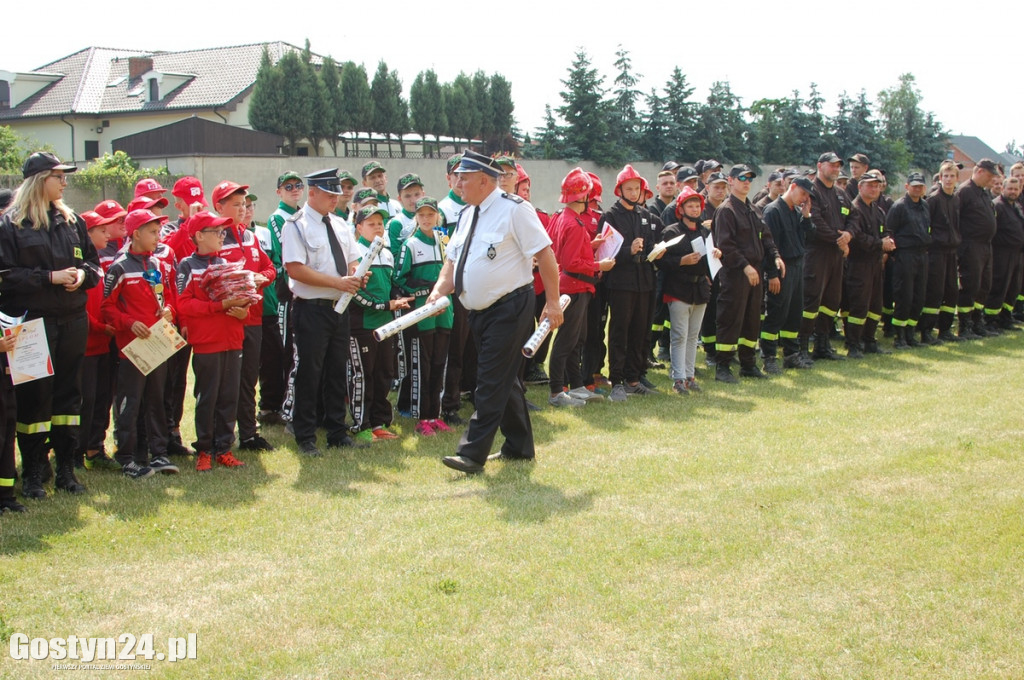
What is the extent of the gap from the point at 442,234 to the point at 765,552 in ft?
15.4

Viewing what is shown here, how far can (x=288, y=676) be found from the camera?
3.88 m

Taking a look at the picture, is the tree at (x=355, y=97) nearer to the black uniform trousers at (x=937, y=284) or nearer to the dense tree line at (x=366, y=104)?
the dense tree line at (x=366, y=104)

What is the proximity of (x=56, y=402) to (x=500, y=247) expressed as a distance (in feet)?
11.0

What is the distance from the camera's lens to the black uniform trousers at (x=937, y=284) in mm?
13773

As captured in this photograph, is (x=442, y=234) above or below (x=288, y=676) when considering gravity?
above

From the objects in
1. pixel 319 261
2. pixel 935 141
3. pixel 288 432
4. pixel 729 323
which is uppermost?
pixel 935 141

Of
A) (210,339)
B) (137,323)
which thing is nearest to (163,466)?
(210,339)

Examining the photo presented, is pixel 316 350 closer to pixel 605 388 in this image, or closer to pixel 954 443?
pixel 605 388

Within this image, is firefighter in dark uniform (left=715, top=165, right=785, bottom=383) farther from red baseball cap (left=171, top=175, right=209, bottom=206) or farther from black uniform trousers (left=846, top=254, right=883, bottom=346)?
red baseball cap (left=171, top=175, right=209, bottom=206)

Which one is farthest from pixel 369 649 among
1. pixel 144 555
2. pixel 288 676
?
pixel 144 555

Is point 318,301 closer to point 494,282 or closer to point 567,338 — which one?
point 494,282

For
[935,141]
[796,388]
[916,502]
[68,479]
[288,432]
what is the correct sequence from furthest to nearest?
[935,141], [796,388], [288,432], [68,479], [916,502]

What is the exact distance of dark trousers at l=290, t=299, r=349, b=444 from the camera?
25.0ft

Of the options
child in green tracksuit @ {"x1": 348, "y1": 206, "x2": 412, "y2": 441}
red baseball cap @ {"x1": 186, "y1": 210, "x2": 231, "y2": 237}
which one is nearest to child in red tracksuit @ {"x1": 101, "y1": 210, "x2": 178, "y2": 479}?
red baseball cap @ {"x1": 186, "y1": 210, "x2": 231, "y2": 237}
